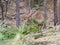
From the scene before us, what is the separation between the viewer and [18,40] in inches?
89.4

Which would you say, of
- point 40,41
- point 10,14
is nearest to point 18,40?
point 40,41

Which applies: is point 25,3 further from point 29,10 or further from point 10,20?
point 10,20

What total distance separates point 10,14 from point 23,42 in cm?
1075

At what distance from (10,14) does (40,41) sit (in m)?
10.7

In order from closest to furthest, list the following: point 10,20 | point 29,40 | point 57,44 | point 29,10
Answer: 1. point 57,44
2. point 29,40
3. point 10,20
4. point 29,10

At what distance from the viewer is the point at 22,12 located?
13.0m

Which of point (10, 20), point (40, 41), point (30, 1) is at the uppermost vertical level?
point (40, 41)

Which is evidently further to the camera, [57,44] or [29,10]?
[29,10]

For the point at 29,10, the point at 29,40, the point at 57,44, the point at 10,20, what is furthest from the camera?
the point at 29,10

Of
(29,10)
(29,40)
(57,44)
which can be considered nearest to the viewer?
(57,44)

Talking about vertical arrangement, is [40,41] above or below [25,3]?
above

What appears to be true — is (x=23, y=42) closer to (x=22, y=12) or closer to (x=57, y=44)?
(x=57, y=44)

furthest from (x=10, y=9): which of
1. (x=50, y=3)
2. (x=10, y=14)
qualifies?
(x=50, y=3)

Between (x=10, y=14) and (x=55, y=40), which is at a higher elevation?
(x=55, y=40)
